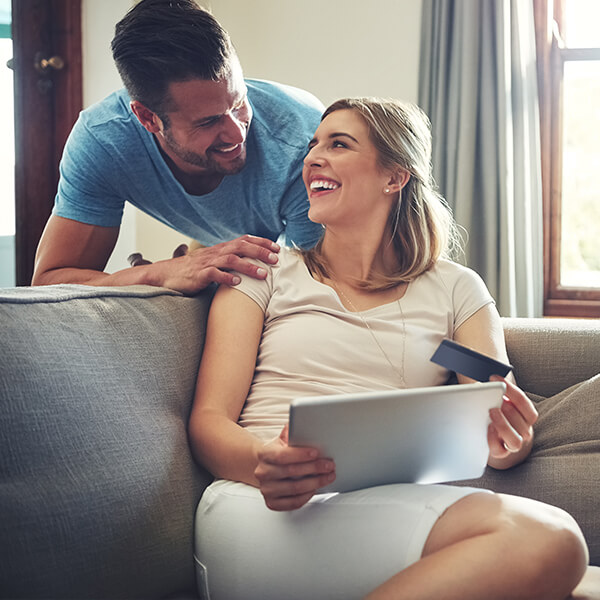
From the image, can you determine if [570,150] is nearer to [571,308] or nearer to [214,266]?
[571,308]

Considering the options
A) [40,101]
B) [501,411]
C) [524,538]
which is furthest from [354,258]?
[40,101]

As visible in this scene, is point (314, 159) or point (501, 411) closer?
point (501, 411)

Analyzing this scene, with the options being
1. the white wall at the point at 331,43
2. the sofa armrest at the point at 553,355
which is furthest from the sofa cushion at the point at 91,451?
the white wall at the point at 331,43

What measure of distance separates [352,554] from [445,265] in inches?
28.9

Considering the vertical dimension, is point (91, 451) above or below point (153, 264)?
below

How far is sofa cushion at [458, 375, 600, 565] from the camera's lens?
1.34 m

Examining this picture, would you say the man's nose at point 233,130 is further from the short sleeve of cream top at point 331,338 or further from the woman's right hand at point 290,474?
the woman's right hand at point 290,474

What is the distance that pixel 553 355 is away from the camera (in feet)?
5.27

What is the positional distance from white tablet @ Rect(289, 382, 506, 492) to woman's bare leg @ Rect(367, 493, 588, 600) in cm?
11

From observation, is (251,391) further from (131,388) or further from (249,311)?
(131,388)

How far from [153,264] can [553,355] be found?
0.87 m

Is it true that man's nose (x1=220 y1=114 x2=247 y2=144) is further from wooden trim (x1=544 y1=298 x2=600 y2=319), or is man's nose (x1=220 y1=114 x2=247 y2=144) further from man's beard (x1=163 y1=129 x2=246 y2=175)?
wooden trim (x1=544 y1=298 x2=600 y2=319)

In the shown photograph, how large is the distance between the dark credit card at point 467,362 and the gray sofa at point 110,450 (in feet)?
1.36

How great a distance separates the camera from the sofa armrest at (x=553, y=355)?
1590 millimetres
